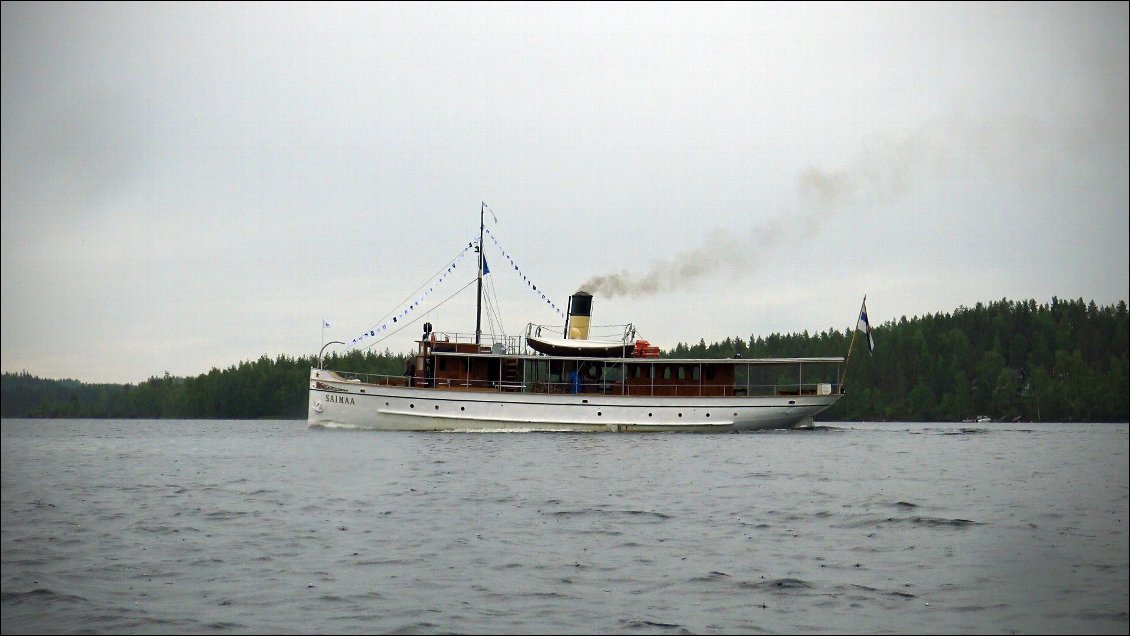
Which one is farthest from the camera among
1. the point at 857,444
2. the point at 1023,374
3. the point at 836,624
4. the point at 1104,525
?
the point at 1023,374

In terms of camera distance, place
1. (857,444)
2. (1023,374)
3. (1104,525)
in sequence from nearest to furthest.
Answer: (1104,525) → (857,444) → (1023,374)

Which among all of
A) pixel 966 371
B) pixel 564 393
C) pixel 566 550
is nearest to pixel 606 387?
pixel 564 393

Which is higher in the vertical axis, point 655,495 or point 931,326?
point 931,326

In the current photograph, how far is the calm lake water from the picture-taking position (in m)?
11.8

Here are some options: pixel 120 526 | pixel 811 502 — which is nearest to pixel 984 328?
pixel 811 502

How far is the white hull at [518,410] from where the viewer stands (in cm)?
5075

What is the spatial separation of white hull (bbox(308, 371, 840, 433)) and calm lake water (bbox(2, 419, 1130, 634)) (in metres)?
19.4

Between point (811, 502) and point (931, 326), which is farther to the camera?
point (931, 326)

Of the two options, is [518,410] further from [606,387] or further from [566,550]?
[566,550]

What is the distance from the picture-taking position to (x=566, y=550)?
1603 centimetres

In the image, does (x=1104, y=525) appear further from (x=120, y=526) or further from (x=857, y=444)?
(x=857, y=444)

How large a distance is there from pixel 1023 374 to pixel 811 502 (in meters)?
101

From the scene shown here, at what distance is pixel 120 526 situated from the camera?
18922 mm

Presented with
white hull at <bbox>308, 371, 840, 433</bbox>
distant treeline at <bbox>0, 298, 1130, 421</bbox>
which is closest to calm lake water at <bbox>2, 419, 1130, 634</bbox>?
white hull at <bbox>308, 371, 840, 433</bbox>
